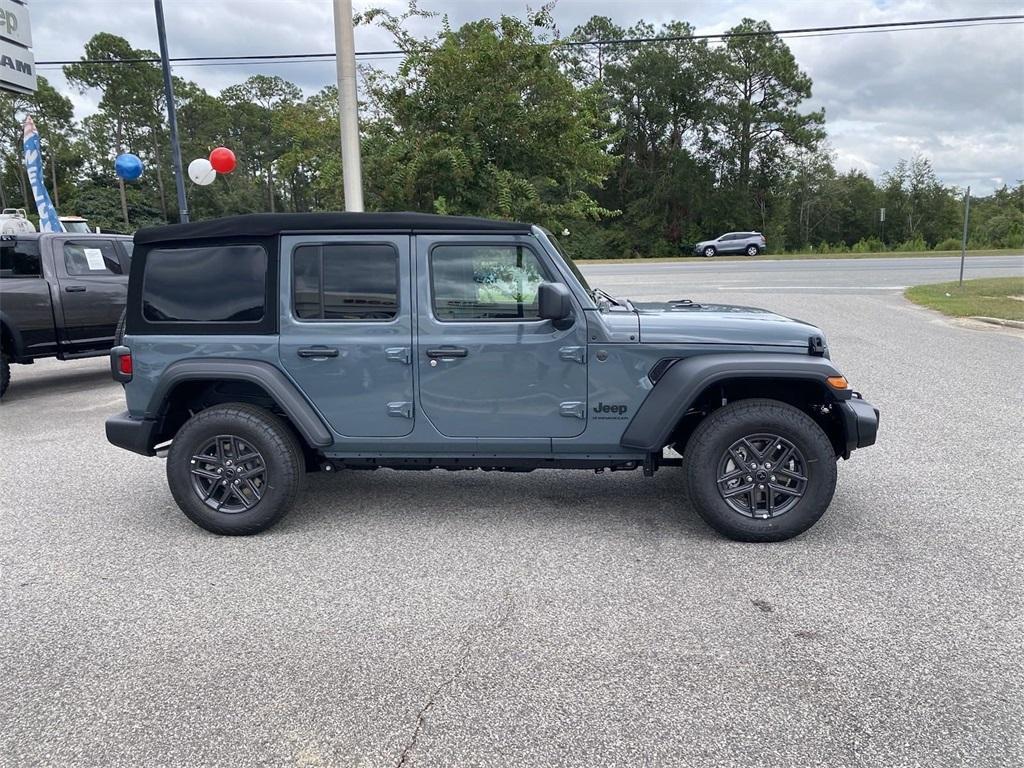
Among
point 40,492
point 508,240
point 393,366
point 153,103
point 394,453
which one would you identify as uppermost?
point 153,103

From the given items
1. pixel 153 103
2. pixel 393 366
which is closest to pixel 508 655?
pixel 393 366

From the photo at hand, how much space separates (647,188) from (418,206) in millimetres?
47218

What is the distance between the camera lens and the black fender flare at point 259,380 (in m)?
4.12

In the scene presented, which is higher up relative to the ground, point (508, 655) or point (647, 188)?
point (647, 188)

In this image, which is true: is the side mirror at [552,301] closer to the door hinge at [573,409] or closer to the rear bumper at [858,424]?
the door hinge at [573,409]

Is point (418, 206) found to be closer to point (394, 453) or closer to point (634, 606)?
point (394, 453)

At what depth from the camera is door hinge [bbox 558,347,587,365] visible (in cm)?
405

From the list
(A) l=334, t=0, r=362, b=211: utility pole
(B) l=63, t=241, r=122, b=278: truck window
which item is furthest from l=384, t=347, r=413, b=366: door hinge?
(B) l=63, t=241, r=122, b=278: truck window

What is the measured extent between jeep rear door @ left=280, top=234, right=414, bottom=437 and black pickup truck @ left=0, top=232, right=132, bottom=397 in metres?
5.97

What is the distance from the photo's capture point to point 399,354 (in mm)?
4129

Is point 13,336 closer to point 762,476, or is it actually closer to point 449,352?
point 449,352

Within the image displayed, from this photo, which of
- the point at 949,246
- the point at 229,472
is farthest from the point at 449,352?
the point at 949,246

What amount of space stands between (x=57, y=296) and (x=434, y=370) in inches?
264

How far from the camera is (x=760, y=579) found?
363cm
